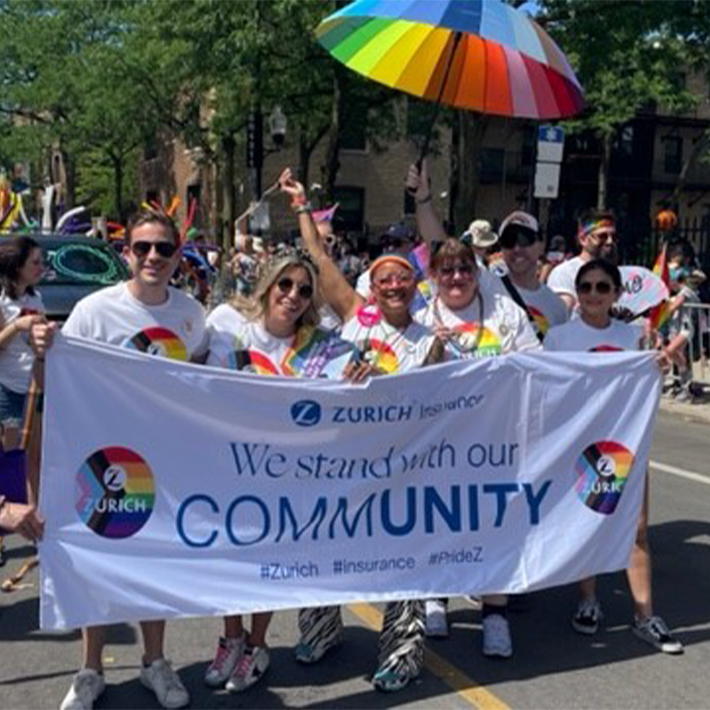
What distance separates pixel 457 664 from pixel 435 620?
366 millimetres

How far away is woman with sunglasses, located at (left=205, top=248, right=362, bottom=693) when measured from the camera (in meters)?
4.21

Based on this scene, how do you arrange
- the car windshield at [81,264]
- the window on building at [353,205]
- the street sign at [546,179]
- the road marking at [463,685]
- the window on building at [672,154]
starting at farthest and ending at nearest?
the window on building at [672,154] < the window on building at [353,205] < the street sign at [546,179] < the car windshield at [81,264] < the road marking at [463,685]

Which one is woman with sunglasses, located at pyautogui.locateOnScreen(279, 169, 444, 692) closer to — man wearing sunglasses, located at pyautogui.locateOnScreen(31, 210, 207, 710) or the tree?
man wearing sunglasses, located at pyautogui.locateOnScreen(31, 210, 207, 710)

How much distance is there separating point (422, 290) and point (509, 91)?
1.39 m

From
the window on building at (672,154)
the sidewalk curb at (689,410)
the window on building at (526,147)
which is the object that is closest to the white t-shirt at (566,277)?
the sidewalk curb at (689,410)

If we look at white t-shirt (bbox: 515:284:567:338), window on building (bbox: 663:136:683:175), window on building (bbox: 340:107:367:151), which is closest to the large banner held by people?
white t-shirt (bbox: 515:284:567:338)

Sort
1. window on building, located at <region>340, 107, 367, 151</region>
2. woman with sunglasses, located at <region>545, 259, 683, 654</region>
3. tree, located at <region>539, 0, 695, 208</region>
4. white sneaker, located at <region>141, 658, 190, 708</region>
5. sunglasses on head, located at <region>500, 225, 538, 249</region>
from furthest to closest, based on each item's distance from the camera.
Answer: window on building, located at <region>340, 107, 367, 151</region>
tree, located at <region>539, 0, 695, 208</region>
sunglasses on head, located at <region>500, 225, 538, 249</region>
woman with sunglasses, located at <region>545, 259, 683, 654</region>
white sneaker, located at <region>141, 658, 190, 708</region>

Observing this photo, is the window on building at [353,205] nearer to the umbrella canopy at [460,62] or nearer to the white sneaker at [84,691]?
the umbrella canopy at [460,62]

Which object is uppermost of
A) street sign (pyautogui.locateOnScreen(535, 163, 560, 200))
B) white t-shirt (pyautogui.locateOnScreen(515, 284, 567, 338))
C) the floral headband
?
→ street sign (pyautogui.locateOnScreen(535, 163, 560, 200))

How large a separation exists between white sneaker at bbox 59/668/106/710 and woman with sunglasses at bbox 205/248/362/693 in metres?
0.48

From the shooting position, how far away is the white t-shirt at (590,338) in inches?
194

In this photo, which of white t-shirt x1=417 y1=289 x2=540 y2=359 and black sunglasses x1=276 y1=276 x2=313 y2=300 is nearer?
black sunglasses x1=276 y1=276 x2=313 y2=300

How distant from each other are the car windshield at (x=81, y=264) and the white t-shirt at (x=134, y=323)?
6264 mm

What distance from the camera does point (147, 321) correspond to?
4.15 metres
